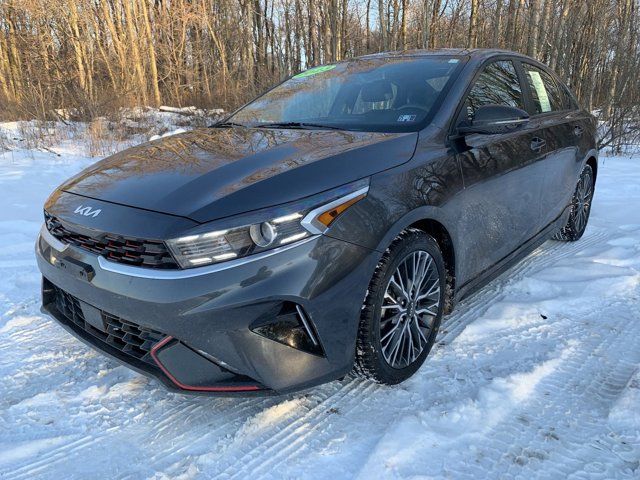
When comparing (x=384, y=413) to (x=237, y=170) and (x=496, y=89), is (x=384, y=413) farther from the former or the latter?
(x=496, y=89)

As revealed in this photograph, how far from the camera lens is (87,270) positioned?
78.0 inches

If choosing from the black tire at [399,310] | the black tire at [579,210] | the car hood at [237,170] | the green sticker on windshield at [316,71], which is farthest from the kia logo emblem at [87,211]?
the black tire at [579,210]

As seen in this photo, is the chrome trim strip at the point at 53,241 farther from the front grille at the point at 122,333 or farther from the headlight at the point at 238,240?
the headlight at the point at 238,240

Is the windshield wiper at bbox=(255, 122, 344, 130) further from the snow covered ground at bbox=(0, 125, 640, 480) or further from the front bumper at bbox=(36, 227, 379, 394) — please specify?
the snow covered ground at bbox=(0, 125, 640, 480)

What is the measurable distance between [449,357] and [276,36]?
1015 inches

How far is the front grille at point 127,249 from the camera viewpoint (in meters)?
1.81

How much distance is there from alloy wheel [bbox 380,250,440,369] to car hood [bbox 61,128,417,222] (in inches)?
19.7

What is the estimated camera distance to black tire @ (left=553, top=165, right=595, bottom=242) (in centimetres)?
430

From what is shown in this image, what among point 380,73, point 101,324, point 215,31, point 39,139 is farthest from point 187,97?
point 101,324

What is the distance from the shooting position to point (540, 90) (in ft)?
12.1

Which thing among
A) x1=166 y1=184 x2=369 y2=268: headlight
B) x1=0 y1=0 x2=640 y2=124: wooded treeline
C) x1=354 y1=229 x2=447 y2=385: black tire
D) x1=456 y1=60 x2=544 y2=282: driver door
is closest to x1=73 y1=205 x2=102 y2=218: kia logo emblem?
x1=166 y1=184 x2=369 y2=268: headlight

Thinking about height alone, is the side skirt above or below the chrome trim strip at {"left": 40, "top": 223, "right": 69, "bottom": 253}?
below

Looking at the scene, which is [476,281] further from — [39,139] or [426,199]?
[39,139]

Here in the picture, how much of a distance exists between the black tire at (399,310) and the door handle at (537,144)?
134 cm
